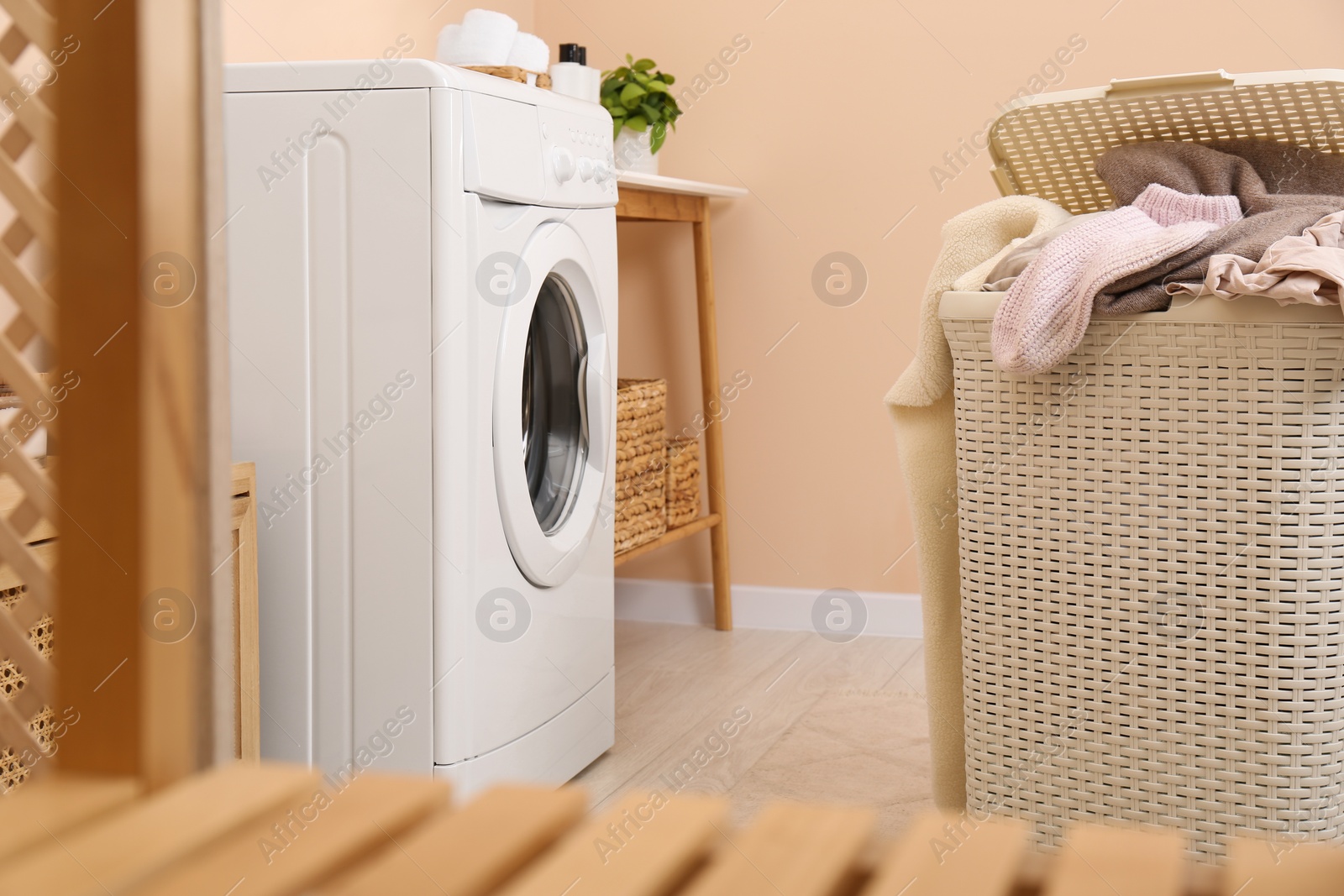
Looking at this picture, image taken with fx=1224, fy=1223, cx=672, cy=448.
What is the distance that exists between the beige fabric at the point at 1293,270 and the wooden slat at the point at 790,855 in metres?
0.76

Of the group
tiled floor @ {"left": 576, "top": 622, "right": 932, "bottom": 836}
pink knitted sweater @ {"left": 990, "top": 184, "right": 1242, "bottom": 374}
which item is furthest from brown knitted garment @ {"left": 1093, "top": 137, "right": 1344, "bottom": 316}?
tiled floor @ {"left": 576, "top": 622, "right": 932, "bottom": 836}

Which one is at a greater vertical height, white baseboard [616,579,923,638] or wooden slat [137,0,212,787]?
wooden slat [137,0,212,787]

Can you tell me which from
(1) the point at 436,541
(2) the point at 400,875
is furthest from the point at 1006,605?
(2) the point at 400,875

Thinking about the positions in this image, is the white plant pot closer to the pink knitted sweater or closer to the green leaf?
the green leaf

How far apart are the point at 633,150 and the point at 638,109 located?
82 mm

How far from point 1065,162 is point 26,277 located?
1.32m

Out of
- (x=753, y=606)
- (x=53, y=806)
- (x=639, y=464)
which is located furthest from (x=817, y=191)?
(x=53, y=806)

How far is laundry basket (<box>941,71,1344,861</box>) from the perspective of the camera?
3.83 ft

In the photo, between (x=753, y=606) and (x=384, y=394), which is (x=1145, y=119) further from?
(x=753, y=606)

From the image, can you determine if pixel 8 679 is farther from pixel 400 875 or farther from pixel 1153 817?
pixel 1153 817

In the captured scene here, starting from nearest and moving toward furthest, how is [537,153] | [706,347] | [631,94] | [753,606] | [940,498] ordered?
[940,498] → [537,153] → [631,94] → [706,347] → [753,606]

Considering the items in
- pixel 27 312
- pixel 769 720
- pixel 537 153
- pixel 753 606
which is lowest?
pixel 769 720

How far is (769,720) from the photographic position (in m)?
2.09

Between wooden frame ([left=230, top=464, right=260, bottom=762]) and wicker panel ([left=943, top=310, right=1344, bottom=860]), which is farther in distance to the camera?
wooden frame ([left=230, top=464, right=260, bottom=762])
